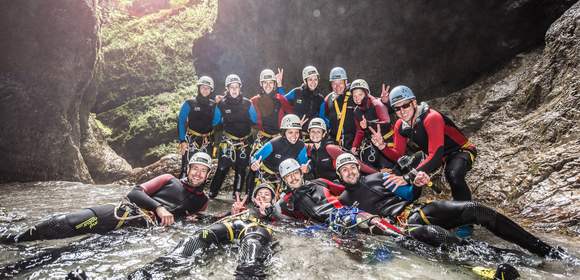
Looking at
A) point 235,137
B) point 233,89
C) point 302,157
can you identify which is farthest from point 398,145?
point 233,89

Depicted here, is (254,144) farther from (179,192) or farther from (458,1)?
(458,1)

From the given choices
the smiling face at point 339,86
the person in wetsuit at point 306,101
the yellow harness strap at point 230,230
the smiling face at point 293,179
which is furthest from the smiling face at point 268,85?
the yellow harness strap at point 230,230

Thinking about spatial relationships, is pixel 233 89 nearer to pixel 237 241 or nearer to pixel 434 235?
pixel 237 241

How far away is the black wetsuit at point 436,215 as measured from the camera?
16.0 ft

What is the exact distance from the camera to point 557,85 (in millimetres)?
8305

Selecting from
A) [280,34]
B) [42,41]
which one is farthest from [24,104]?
[280,34]

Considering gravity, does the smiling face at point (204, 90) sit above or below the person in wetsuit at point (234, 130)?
above

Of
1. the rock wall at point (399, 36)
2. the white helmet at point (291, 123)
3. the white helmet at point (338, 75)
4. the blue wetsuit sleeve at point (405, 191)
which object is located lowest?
the blue wetsuit sleeve at point (405, 191)

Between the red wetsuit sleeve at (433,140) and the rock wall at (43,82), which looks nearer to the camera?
the red wetsuit sleeve at (433,140)

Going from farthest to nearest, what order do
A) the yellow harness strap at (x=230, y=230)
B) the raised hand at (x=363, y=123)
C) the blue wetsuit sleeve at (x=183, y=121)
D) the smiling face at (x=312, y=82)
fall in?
the blue wetsuit sleeve at (x=183, y=121) → the smiling face at (x=312, y=82) → the raised hand at (x=363, y=123) → the yellow harness strap at (x=230, y=230)

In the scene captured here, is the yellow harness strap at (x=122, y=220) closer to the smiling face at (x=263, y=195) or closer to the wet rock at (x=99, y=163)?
the smiling face at (x=263, y=195)

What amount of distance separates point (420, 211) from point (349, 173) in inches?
53.5

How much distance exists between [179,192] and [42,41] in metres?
8.05

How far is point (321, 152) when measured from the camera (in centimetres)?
834
